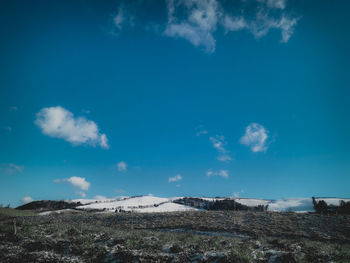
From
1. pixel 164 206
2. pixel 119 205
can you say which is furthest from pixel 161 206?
pixel 119 205

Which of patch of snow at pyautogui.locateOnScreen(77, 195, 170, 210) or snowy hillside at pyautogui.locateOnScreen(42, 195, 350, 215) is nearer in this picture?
snowy hillside at pyautogui.locateOnScreen(42, 195, 350, 215)

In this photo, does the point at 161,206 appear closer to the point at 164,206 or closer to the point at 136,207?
the point at 164,206

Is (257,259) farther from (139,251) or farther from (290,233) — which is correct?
(290,233)

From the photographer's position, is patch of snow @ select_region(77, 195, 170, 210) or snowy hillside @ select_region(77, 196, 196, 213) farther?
patch of snow @ select_region(77, 195, 170, 210)

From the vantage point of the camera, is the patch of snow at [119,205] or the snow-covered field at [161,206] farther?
the patch of snow at [119,205]

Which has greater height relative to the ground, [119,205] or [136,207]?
[119,205]

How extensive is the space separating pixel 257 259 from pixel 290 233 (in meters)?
25.4

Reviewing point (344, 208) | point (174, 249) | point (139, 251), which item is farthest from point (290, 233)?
point (344, 208)

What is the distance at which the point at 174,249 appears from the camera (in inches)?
647

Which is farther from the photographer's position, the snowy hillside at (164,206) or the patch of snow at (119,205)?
the patch of snow at (119,205)

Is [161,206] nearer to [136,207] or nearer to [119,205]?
[136,207]

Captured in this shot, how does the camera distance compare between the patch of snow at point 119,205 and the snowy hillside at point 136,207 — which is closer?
the snowy hillside at point 136,207

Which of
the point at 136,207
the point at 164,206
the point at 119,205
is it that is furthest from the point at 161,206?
the point at 119,205

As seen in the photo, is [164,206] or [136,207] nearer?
[136,207]
